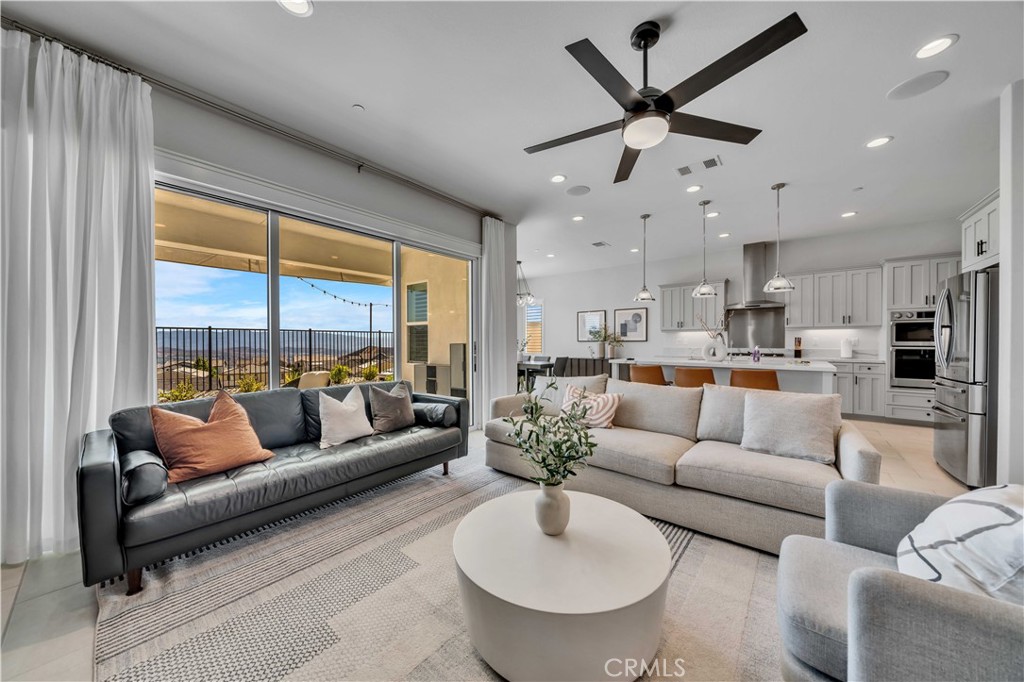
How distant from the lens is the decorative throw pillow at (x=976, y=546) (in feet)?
3.06

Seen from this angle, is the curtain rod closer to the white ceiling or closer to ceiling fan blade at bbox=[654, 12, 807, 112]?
the white ceiling

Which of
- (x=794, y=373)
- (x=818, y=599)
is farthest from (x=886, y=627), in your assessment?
(x=794, y=373)

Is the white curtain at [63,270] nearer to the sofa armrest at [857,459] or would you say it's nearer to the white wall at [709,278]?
the sofa armrest at [857,459]

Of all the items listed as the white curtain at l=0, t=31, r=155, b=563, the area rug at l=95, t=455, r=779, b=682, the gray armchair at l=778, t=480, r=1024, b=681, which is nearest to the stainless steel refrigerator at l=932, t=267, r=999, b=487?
the area rug at l=95, t=455, r=779, b=682

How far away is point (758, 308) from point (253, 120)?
7.48 m

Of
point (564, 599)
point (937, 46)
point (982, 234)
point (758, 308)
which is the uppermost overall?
point (937, 46)

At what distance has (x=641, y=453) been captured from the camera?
253 cm

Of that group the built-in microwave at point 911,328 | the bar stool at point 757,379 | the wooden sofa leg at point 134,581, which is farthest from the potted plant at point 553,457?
the built-in microwave at point 911,328

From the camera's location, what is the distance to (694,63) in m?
2.26

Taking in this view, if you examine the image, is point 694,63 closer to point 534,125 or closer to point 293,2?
point 534,125

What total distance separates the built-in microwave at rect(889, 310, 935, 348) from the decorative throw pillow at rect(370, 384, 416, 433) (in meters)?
Result: 6.76

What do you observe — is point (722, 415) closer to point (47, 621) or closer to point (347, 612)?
point (347, 612)

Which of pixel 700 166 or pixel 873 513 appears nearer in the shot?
pixel 873 513

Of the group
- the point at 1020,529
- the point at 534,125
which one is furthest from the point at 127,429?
the point at 1020,529
